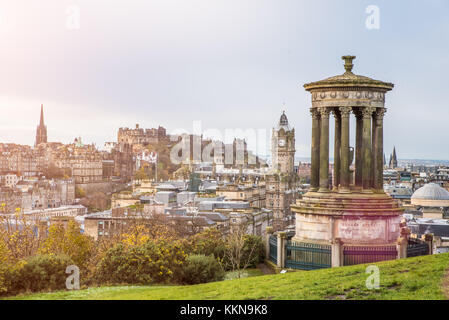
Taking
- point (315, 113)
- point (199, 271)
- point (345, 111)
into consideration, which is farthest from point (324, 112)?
point (199, 271)

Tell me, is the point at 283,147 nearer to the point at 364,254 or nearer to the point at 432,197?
the point at 432,197

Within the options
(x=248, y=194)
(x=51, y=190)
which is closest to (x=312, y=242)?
(x=248, y=194)

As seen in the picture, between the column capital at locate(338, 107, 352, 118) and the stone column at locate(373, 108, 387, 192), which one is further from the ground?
the column capital at locate(338, 107, 352, 118)

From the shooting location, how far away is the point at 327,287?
15602 mm

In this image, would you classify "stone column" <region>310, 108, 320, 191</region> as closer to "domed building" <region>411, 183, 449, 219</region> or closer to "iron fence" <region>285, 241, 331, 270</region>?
"iron fence" <region>285, 241, 331, 270</region>

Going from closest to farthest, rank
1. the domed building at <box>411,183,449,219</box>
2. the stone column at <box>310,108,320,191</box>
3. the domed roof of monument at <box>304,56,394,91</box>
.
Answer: the domed roof of monument at <box>304,56,394,91</box> < the stone column at <box>310,108,320,191</box> < the domed building at <box>411,183,449,219</box>

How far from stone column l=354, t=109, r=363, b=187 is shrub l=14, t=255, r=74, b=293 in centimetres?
1169

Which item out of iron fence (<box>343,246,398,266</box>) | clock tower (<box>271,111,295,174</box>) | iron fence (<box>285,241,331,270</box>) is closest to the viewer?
iron fence (<box>343,246,398,266</box>)

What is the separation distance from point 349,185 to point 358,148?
5.93ft

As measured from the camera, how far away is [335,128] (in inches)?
968

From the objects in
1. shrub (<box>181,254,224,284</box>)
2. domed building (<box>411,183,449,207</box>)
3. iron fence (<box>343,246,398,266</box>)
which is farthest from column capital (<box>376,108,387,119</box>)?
domed building (<box>411,183,449,207</box>)

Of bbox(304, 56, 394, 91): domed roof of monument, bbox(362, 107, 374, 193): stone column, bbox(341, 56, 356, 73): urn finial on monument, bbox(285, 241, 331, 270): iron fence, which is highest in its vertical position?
bbox(341, 56, 356, 73): urn finial on monument

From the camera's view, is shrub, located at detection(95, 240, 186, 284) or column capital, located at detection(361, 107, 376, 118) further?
column capital, located at detection(361, 107, 376, 118)

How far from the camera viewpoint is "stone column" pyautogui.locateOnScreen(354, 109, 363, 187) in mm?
23812
